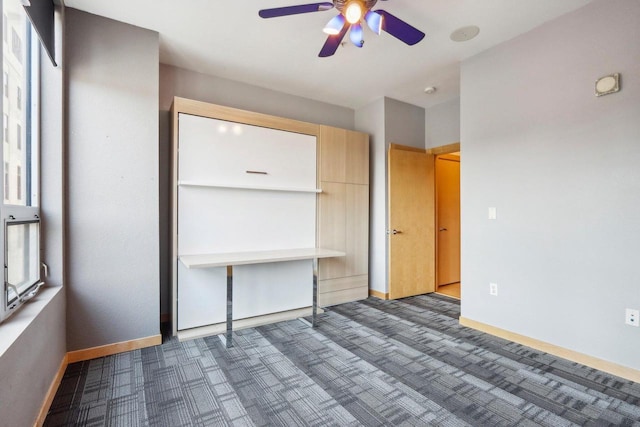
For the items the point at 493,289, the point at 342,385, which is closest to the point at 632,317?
the point at 493,289

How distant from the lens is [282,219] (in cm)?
349

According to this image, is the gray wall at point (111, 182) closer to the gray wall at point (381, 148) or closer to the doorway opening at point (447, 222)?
the gray wall at point (381, 148)

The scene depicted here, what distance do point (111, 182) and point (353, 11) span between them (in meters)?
2.25

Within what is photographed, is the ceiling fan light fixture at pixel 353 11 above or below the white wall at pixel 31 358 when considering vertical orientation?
above

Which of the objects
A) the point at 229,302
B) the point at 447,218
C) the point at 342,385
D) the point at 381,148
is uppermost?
the point at 381,148

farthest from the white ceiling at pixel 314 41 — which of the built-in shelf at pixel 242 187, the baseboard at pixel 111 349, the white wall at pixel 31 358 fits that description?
the baseboard at pixel 111 349

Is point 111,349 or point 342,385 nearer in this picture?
point 342,385

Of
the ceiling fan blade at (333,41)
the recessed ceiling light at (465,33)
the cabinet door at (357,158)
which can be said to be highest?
the recessed ceiling light at (465,33)

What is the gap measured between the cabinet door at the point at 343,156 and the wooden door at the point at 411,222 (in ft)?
1.24

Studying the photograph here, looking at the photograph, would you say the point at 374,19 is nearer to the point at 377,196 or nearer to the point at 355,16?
the point at 355,16

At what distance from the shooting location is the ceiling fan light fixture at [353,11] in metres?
1.82

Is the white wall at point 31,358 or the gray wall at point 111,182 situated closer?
the white wall at point 31,358

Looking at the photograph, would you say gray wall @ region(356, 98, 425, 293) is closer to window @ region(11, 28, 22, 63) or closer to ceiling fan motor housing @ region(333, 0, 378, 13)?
ceiling fan motor housing @ region(333, 0, 378, 13)

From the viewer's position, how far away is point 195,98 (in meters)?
3.38
